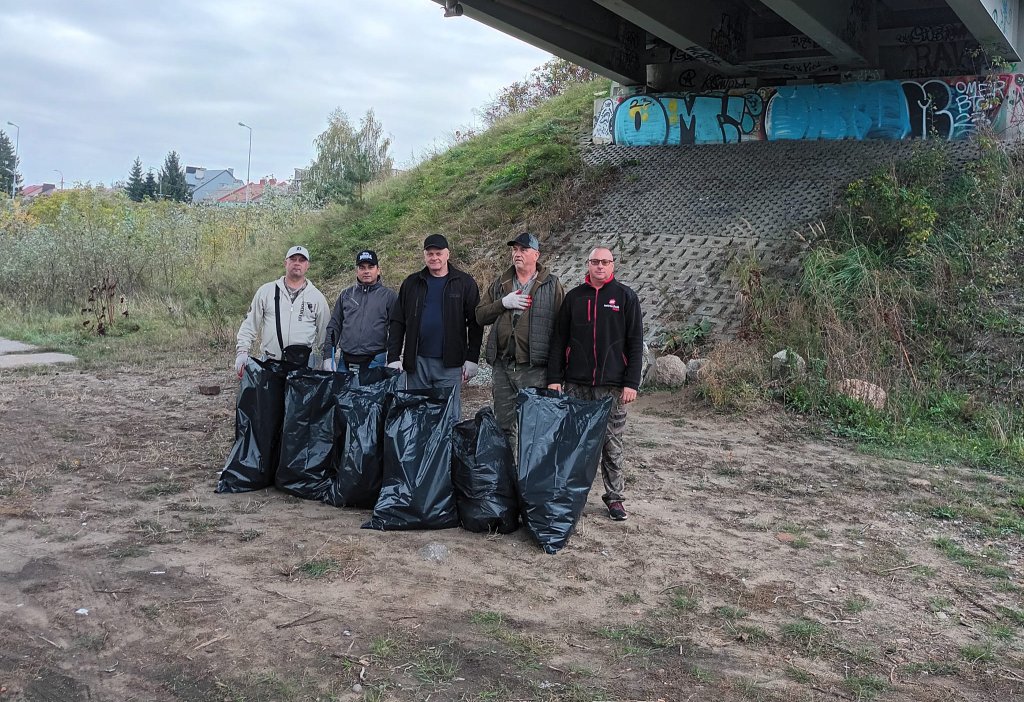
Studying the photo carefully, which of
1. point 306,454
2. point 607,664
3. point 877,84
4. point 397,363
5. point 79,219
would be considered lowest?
point 607,664

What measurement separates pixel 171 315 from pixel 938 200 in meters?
12.2

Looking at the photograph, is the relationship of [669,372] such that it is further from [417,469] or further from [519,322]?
[417,469]

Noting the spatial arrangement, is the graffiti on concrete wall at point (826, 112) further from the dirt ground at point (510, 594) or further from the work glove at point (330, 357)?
the work glove at point (330, 357)

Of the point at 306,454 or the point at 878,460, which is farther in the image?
the point at 878,460

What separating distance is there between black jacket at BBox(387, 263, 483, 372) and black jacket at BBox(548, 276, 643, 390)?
80cm

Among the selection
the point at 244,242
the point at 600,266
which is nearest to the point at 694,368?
the point at 600,266

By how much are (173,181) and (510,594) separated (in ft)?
257

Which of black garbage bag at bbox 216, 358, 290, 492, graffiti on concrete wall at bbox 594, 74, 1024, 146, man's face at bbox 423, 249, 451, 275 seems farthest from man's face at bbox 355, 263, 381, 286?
graffiti on concrete wall at bbox 594, 74, 1024, 146

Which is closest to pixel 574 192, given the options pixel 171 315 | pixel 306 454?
pixel 171 315

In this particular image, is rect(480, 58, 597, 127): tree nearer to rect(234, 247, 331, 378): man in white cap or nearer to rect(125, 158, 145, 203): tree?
rect(234, 247, 331, 378): man in white cap

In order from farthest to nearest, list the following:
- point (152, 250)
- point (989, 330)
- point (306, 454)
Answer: point (152, 250) < point (989, 330) < point (306, 454)

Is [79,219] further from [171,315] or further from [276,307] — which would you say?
[276,307]

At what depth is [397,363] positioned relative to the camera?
5.92 m

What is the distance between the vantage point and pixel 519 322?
5508mm
